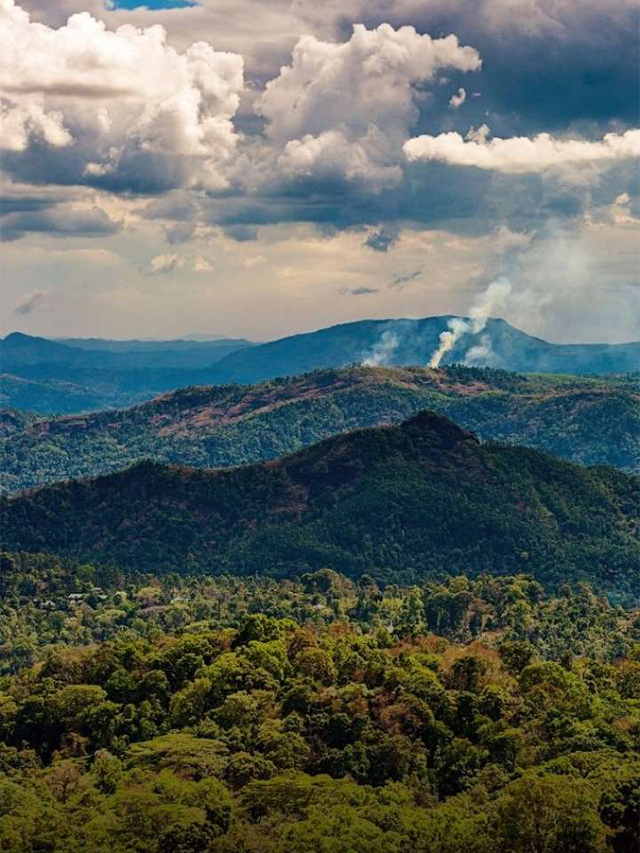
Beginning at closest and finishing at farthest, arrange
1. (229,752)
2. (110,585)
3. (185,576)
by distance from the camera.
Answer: (229,752) → (110,585) → (185,576)

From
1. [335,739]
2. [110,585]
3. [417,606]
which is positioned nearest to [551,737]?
[335,739]

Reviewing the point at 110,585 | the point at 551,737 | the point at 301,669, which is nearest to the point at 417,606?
the point at 110,585

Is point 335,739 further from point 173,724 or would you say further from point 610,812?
point 610,812

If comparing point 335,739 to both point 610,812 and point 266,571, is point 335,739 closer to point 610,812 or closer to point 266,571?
point 610,812

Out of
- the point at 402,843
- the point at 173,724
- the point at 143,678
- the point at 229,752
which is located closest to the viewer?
the point at 402,843

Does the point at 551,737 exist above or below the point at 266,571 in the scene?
above

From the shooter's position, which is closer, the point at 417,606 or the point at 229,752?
the point at 229,752
